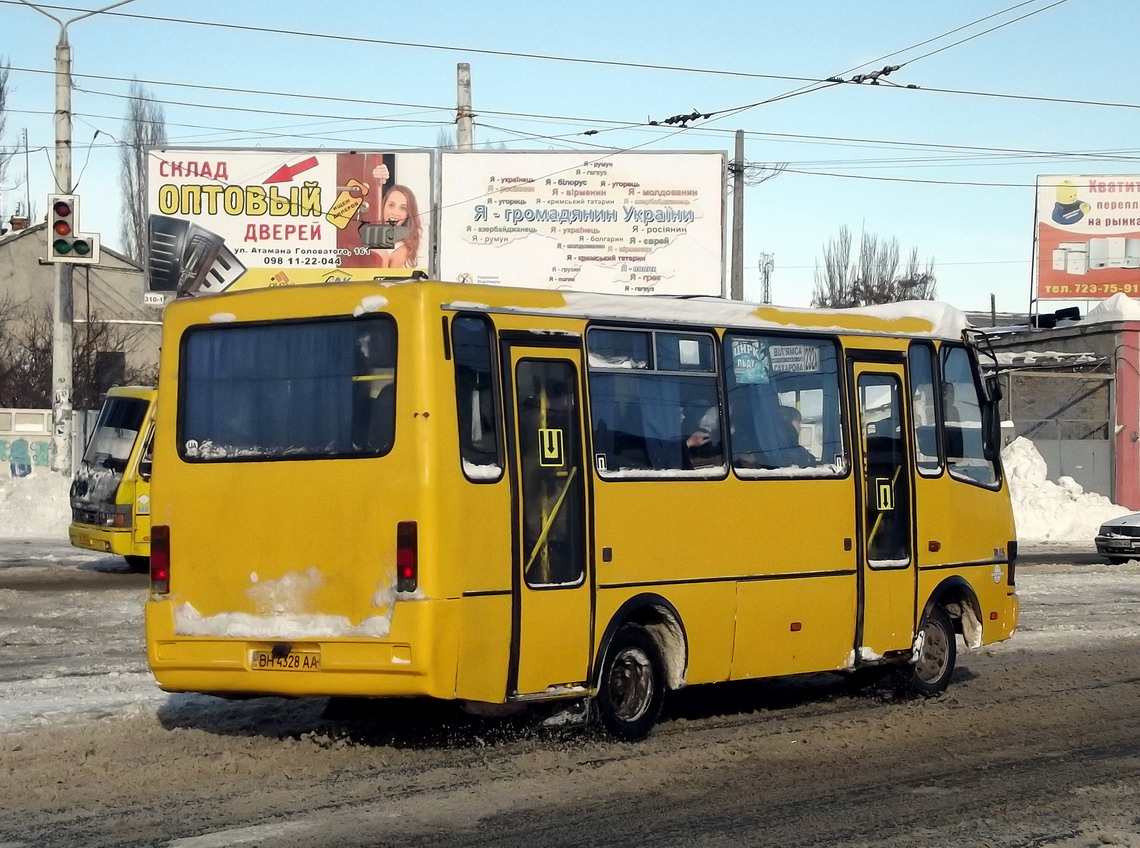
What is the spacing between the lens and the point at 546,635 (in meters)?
8.68

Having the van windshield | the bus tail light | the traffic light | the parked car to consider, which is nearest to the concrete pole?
the traffic light

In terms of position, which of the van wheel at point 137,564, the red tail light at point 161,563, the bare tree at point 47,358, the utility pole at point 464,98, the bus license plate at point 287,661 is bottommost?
the van wheel at point 137,564

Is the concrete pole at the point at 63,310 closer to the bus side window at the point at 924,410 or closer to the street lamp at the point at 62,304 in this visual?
the street lamp at the point at 62,304

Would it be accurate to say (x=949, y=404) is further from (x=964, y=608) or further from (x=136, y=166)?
(x=136, y=166)

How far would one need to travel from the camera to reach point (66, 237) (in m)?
24.9

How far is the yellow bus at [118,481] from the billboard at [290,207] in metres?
12.5

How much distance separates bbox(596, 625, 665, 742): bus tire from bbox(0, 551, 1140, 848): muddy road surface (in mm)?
136

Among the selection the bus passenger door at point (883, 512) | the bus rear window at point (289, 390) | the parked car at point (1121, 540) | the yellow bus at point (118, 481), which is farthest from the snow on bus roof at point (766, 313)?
the parked car at point (1121, 540)

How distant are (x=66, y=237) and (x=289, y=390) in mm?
17550

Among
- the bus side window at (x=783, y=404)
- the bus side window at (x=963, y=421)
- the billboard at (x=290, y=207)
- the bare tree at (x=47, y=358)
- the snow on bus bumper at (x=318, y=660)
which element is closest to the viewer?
the snow on bus bumper at (x=318, y=660)

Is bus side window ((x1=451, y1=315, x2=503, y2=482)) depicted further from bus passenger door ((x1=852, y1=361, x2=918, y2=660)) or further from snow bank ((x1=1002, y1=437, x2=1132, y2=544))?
snow bank ((x1=1002, y1=437, x2=1132, y2=544))

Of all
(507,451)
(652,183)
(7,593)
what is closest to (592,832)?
(507,451)

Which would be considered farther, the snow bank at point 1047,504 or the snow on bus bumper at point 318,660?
the snow bank at point 1047,504

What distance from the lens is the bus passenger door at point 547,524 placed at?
8594 millimetres
